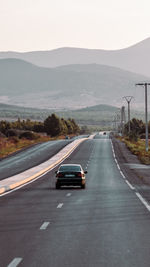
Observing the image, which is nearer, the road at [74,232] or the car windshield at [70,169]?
the road at [74,232]

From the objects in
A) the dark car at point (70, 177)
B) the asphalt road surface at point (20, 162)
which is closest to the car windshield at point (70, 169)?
the dark car at point (70, 177)

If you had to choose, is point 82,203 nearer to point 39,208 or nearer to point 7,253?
point 39,208

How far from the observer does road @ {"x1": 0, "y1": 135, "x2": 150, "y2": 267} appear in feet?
40.9

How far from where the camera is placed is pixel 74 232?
16625 millimetres

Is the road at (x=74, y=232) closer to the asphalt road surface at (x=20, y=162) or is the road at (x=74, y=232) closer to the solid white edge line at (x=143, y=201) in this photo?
the solid white edge line at (x=143, y=201)

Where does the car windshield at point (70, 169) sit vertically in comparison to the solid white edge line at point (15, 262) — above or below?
above

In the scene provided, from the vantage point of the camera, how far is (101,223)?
18.8 meters

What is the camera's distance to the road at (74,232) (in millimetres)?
12461

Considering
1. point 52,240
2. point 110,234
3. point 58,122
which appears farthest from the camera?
point 58,122

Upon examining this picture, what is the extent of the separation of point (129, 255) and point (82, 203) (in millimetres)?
13143

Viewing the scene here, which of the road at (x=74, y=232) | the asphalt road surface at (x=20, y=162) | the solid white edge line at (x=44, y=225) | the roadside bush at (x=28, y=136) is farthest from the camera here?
the roadside bush at (x=28, y=136)

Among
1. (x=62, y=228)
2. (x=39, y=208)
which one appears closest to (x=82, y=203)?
(x=39, y=208)

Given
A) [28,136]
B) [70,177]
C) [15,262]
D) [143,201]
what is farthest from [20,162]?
[28,136]

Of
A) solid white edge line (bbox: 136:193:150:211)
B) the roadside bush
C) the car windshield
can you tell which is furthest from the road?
the roadside bush
